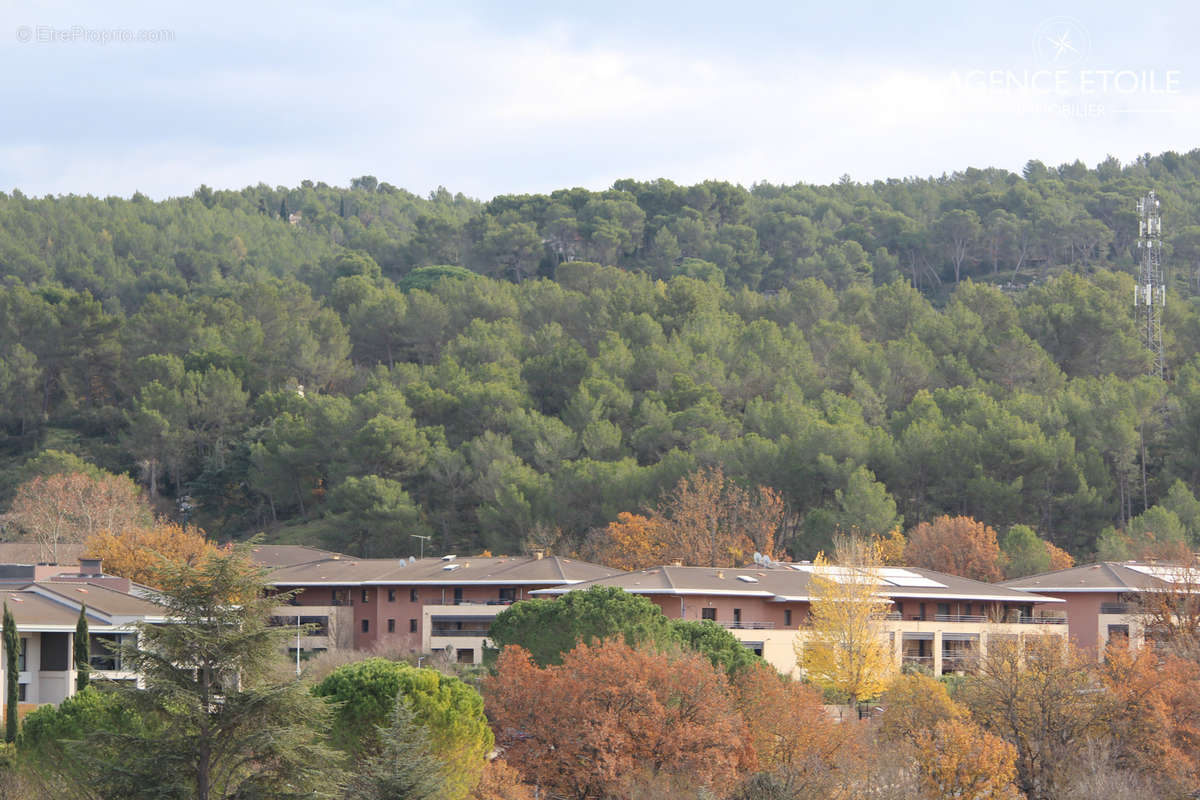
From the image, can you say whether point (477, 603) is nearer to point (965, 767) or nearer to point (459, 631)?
point (459, 631)

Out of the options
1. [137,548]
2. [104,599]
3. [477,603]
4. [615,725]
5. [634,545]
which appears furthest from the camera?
[634,545]

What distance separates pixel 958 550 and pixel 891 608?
12158mm

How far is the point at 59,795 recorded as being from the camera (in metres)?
29.8

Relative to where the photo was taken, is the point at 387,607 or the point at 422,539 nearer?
the point at 387,607

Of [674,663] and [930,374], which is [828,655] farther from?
[930,374]

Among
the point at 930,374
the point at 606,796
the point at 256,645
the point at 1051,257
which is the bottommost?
the point at 606,796

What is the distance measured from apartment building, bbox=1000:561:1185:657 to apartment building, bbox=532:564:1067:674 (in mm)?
763

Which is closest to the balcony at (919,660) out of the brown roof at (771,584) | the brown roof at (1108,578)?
the brown roof at (771,584)

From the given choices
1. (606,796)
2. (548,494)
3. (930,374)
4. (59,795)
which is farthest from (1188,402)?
(59,795)

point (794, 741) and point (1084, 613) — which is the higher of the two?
point (1084, 613)

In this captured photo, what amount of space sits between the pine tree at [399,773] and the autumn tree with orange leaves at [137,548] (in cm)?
3759

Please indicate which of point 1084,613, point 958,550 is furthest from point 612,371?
point 1084,613

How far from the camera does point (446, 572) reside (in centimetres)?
6362

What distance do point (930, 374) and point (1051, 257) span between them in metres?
40.5
